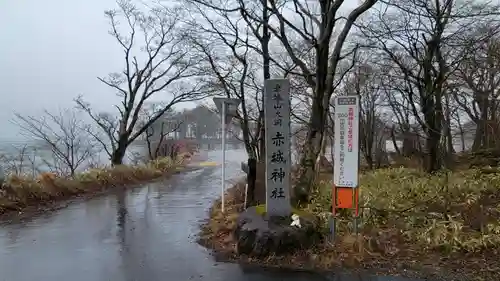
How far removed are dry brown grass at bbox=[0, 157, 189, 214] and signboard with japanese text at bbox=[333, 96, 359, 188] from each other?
822 centimetres

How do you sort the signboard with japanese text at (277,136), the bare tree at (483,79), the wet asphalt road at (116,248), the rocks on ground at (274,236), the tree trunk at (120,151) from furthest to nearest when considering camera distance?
the tree trunk at (120,151)
the bare tree at (483,79)
the signboard with japanese text at (277,136)
the rocks on ground at (274,236)
the wet asphalt road at (116,248)

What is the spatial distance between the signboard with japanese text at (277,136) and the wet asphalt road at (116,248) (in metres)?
1.46

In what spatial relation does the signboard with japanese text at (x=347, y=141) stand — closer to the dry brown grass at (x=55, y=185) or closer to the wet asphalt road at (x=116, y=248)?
the wet asphalt road at (x=116, y=248)

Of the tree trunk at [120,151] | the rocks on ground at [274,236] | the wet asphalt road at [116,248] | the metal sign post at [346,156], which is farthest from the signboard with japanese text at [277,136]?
the tree trunk at [120,151]

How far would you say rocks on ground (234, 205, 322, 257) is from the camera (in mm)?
6039

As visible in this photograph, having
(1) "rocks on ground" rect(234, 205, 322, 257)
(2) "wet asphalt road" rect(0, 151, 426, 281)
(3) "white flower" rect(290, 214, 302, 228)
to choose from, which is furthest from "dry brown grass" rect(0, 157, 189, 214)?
(3) "white flower" rect(290, 214, 302, 228)

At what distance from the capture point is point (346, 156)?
617cm

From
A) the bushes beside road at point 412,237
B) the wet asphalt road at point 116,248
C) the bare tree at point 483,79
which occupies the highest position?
the bare tree at point 483,79

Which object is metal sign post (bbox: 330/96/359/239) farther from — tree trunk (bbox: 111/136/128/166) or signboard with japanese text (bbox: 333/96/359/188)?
tree trunk (bbox: 111/136/128/166)

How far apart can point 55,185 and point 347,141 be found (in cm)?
970

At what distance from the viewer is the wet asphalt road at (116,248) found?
5.50 metres


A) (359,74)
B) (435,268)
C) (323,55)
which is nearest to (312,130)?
(323,55)

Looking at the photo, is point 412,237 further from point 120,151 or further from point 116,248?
point 120,151

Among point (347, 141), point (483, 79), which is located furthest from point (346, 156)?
point (483, 79)
